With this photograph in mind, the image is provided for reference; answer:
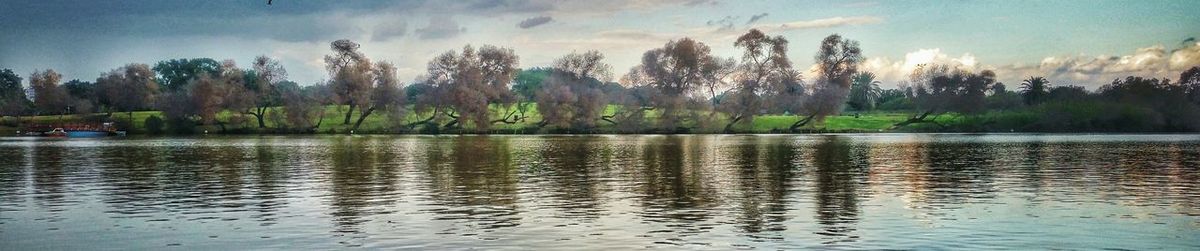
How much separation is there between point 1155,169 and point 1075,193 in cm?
1970

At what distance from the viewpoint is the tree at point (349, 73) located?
170 m

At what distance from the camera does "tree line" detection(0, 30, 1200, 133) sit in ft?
539

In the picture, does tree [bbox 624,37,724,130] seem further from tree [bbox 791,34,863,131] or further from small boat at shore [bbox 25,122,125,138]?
small boat at shore [bbox 25,122,125,138]

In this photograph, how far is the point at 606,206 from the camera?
34.5 meters

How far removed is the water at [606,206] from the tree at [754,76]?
101596mm

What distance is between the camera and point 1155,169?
55469 millimetres

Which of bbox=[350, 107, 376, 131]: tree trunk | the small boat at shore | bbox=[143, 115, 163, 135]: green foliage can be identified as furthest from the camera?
bbox=[143, 115, 163, 135]: green foliage

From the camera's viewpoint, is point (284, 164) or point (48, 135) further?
point (48, 135)


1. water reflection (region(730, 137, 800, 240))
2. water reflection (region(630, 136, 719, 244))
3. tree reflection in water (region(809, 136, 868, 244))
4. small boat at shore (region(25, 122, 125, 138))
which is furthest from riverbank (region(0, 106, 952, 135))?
water reflection (region(630, 136, 719, 244))

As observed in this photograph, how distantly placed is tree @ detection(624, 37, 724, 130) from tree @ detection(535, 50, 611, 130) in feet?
20.7

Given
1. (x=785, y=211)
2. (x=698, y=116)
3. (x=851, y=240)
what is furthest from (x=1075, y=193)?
(x=698, y=116)

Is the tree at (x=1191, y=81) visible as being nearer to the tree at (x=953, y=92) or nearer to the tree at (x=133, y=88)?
the tree at (x=953, y=92)

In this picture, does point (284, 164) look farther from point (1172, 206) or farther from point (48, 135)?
point (48, 135)

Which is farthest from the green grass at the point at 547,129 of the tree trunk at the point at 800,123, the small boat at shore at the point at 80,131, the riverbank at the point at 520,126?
the small boat at shore at the point at 80,131
